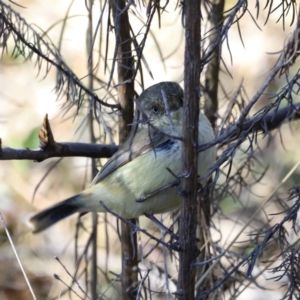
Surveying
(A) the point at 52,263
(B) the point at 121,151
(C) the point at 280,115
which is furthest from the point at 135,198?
(A) the point at 52,263

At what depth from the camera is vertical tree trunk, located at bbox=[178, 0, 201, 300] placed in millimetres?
1459

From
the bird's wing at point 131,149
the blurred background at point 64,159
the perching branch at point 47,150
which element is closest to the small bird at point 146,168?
the bird's wing at point 131,149

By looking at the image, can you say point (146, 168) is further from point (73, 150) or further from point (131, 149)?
point (73, 150)

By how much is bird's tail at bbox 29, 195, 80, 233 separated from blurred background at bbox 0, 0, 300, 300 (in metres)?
1.14

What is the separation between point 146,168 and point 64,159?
91.5 inches

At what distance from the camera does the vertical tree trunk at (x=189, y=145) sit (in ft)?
4.79

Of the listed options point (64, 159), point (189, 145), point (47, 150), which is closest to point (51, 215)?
point (47, 150)

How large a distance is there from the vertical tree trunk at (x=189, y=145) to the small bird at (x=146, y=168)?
350mm

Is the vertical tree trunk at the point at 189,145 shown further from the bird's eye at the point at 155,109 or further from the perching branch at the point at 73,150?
the bird's eye at the point at 155,109

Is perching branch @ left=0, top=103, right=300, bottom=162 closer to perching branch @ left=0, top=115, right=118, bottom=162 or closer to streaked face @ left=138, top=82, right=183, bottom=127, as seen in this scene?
perching branch @ left=0, top=115, right=118, bottom=162

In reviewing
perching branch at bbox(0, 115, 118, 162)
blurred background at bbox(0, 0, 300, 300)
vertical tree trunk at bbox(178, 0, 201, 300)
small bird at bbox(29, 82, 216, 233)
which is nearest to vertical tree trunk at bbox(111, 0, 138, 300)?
small bird at bbox(29, 82, 216, 233)

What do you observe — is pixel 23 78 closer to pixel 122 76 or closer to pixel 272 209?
pixel 272 209

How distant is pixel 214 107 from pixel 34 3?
113 inches

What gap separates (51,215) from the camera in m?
2.51
